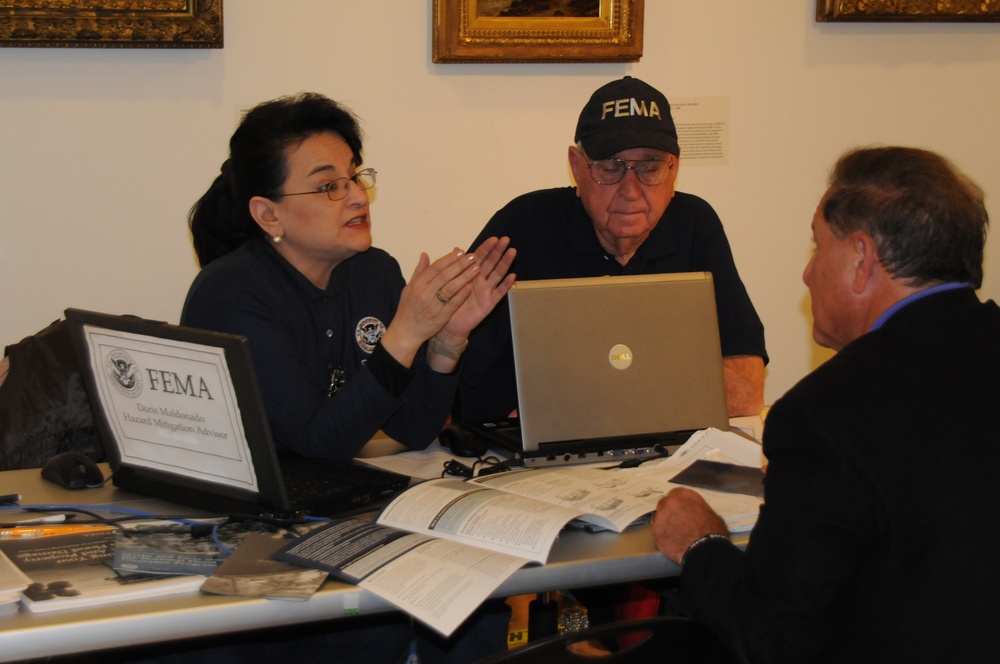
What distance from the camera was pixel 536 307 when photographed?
179 centimetres

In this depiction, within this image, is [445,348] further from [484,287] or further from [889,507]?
[889,507]

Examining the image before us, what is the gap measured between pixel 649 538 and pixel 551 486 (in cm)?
20

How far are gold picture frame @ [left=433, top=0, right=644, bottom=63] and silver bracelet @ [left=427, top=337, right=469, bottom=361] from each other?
46.0 inches

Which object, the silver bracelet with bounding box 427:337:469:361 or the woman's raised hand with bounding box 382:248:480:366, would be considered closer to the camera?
the woman's raised hand with bounding box 382:248:480:366

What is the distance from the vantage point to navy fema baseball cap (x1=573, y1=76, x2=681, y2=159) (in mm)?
2195

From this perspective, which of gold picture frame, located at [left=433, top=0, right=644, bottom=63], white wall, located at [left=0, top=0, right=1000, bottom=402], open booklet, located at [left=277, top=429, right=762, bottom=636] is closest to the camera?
open booklet, located at [left=277, top=429, right=762, bottom=636]

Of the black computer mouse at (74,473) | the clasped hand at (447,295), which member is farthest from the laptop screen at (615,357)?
the black computer mouse at (74,473)

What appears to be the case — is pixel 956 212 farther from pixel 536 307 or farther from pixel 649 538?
pixel 536 307

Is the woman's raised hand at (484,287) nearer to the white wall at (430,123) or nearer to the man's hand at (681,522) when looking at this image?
the man's hand at (681,522)

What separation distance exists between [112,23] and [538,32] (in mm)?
1124

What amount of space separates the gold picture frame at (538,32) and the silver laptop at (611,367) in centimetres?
121

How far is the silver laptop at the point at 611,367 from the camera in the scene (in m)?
1.78

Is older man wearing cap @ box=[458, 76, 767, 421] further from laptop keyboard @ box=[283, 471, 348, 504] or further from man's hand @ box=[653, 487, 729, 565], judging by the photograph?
man's hand @ box=[653, 487, 729, 565]

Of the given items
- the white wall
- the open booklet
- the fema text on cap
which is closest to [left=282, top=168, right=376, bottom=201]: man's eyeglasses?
the fema text on cap
